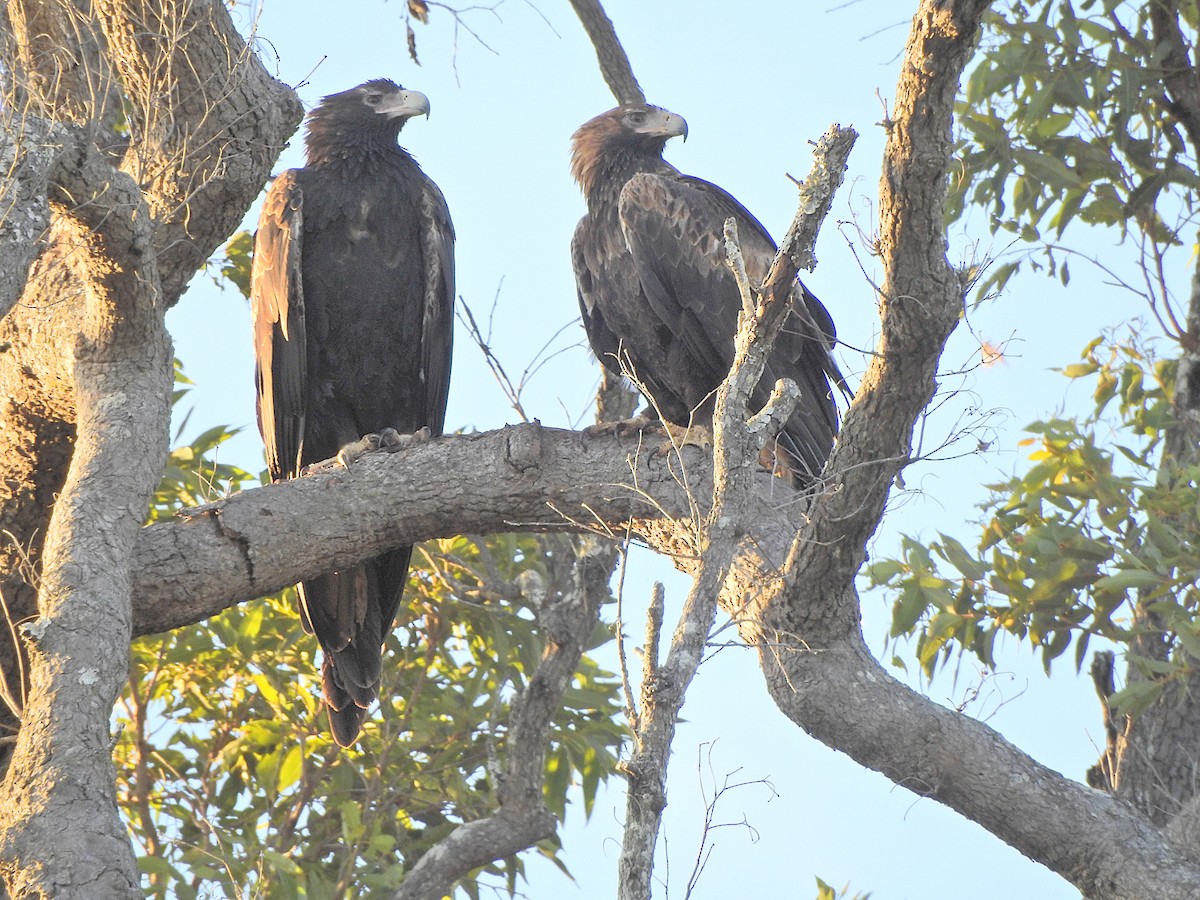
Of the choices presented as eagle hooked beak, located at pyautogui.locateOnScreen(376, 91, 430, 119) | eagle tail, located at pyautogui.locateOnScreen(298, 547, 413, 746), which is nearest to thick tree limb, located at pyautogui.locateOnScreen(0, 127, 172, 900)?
eagle tail, located at pyautogui.locateOnScreen(298, 547, 413, 746)

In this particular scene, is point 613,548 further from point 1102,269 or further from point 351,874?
point 1102,269

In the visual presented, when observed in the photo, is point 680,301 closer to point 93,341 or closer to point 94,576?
point 93,341

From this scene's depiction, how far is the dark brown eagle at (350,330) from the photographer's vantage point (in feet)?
15.0

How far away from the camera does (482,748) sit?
5.49 meters

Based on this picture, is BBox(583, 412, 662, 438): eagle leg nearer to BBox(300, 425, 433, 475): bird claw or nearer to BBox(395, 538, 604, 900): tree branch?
BBox(300, 425, 433, 475): bird claw

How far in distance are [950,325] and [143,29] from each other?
2.56m

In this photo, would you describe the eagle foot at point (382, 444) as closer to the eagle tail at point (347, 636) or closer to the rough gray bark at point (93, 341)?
the eagle tail at point (347, 636)

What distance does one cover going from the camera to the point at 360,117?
5441mm

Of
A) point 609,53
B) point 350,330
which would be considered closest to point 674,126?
point 609,53

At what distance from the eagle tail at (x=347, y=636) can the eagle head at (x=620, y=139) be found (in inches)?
77.2

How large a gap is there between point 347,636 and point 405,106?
2241 mm

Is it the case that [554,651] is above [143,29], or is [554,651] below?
below

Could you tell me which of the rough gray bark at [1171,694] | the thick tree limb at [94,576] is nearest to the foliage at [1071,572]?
the rough gray bark at [1171,694]

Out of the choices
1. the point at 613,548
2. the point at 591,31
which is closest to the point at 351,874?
the point at 613,548
